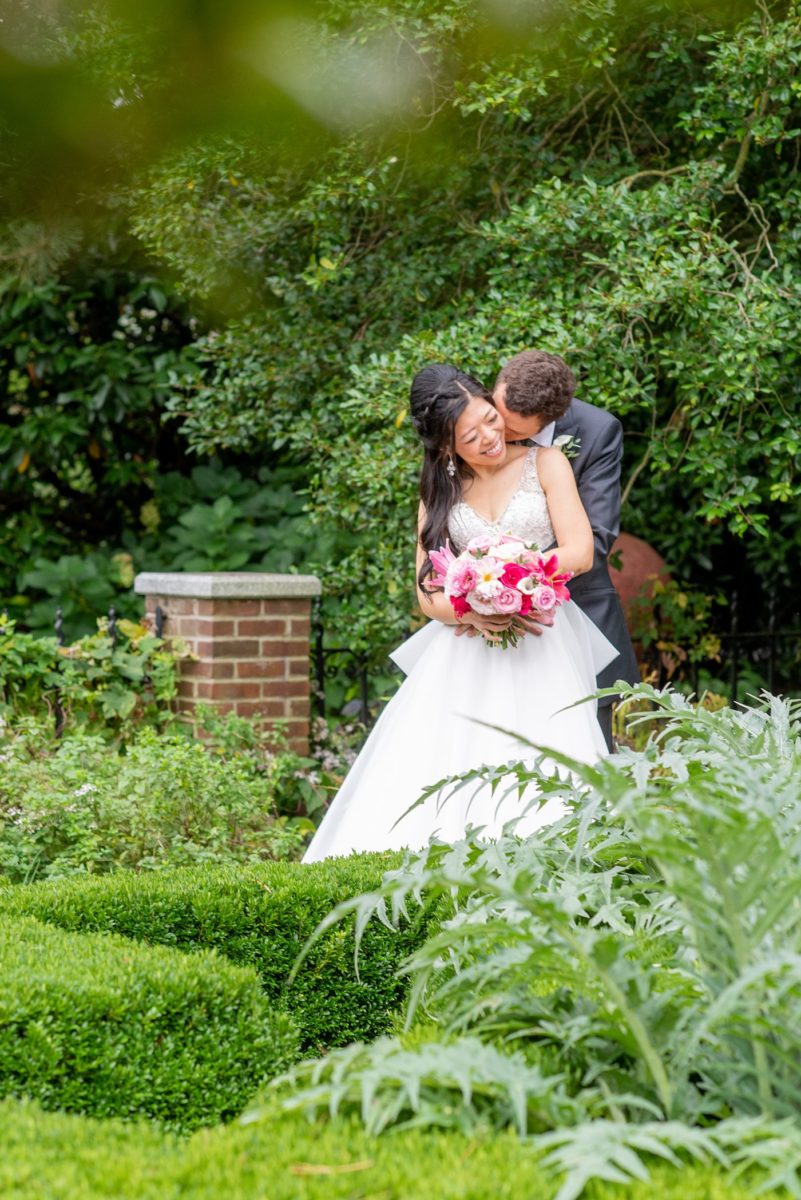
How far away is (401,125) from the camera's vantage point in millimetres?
6090

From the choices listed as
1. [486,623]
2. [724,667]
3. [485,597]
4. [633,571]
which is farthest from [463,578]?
[724,667]

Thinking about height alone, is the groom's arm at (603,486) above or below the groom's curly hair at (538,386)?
below

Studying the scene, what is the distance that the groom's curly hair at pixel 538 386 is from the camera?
4660mm

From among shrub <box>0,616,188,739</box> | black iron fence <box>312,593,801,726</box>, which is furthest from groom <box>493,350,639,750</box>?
shrub <box>0,616,188,739</box>

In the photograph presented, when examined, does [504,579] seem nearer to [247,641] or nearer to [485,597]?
[485,597]

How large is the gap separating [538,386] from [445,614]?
885 mm

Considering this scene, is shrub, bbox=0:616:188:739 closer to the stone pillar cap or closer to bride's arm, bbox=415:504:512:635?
the stone pillar cap

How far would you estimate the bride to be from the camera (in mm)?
4617

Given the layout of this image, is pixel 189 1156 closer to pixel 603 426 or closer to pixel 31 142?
pixel 31 142

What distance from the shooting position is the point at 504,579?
448 centimetres

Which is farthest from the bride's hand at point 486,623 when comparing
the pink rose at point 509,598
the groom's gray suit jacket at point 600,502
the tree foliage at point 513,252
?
the tree foliage at point 513,252

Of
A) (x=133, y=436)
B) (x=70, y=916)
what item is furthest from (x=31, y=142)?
(x=133, y=436)

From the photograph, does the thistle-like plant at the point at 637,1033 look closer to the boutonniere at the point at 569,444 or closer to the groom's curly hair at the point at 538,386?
the groom's curly hair at the point at 538,386

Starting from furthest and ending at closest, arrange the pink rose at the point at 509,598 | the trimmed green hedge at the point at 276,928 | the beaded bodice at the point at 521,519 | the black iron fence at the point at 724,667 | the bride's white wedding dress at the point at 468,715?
the black iron fence at the point at 724,667
the beaded bodice at the point at 521,519
the bride's white wedding dress at the point at 468,715
the pink rose at the point at 509,598
the trimmed green hedge at the point at 276,928
